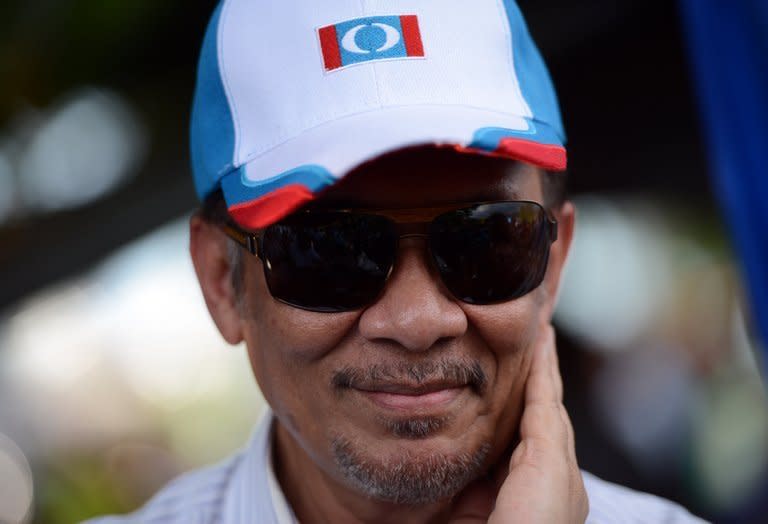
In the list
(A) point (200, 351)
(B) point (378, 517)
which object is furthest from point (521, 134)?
(A) point (200, 351)

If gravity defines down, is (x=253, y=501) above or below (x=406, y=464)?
below

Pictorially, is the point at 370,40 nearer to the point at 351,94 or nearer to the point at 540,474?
the point at 351,94

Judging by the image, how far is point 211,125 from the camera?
2.08m

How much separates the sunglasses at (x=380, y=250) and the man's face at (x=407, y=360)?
3 cm

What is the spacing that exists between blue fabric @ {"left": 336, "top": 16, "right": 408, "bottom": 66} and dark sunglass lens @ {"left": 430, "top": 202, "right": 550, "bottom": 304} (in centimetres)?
35

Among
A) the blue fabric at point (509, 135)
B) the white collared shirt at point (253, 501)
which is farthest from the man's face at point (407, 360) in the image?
the white collared shirt at point (253, 501)

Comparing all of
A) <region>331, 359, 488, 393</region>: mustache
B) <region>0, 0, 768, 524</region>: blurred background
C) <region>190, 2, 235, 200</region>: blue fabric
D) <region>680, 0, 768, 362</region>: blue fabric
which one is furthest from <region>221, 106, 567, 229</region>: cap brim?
<region>0, 0, 768, 524</region>: blurred background

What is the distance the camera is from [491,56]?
1985 mm

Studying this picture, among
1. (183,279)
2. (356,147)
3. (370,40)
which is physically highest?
(370,40)

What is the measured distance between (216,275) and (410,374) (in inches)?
25.4

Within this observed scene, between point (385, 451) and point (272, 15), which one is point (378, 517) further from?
point (272, 15)

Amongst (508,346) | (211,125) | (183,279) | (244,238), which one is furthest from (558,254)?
(183,279)

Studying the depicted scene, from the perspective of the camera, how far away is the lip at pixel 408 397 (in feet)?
6.45

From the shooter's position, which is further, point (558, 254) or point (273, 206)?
point (558, 254)
